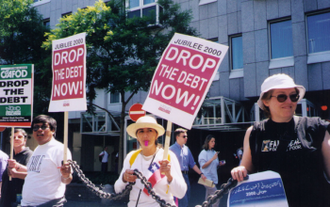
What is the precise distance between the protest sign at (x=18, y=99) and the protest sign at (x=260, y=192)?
Answer: 140 inches

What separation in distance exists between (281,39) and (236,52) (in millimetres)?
2197

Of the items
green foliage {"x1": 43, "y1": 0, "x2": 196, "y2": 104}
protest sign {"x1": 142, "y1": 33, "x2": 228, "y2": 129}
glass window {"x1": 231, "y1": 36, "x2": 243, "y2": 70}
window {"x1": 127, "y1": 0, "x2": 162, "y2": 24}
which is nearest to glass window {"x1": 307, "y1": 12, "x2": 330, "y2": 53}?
glass window {"x1": 231, "y1": 36, "x2": 243, "y2": 70}

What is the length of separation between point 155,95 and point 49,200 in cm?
166

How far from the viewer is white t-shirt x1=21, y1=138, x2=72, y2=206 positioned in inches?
142

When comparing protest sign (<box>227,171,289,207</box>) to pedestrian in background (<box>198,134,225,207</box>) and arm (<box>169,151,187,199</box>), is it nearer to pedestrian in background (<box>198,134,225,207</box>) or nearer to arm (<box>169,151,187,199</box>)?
arm (<box>169,151,187,199</box>)

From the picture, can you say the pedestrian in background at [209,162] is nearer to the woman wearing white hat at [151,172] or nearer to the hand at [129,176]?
the woman wearing white hat at [151,172]

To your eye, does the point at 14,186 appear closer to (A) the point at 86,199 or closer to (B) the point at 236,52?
(A) the point at 86,199

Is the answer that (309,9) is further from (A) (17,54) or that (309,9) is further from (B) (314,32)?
(A) (17,54)

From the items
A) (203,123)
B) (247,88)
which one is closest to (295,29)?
(247,88)

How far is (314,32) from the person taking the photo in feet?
41.4

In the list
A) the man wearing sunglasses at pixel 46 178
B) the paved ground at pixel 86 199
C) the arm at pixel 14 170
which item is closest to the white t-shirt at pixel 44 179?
the man wearing sunglasses at pixel 46 178

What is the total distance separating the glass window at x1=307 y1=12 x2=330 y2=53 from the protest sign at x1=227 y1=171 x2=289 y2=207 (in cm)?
1166

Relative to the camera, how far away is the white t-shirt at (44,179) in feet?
11.8

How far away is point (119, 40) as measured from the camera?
1183 cm
